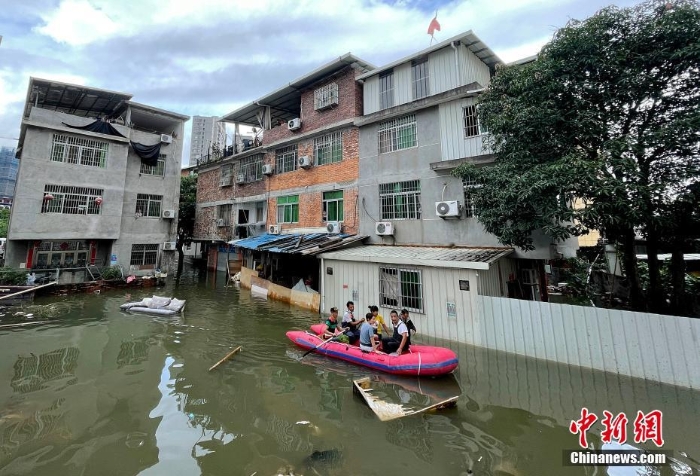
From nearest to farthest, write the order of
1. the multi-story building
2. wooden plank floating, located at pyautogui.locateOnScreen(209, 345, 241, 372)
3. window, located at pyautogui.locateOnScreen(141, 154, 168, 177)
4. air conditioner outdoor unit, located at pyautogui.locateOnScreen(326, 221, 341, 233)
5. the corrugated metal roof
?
1. wooden plank floating, located at pyautogui.locateOnScreen(209, 345, 241, 372)
2. the corrugated metal roof
3. air conditioner outdoor unit, located at pyautogui.locateOnScreen(326, 221, 341, 233)
4. window, located at pyautogui.locateOnScreen(141, 154, 168, 177)
5. the multi-story building

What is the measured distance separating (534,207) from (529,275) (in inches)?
177

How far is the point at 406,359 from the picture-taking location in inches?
281

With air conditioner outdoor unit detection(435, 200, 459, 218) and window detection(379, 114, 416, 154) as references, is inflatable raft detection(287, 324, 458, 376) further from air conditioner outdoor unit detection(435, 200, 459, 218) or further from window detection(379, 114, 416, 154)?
window detection(379, 114, 416, 154)

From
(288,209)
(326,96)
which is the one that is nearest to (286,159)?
(288,209)

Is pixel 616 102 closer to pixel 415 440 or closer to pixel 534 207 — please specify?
pixel 534 207

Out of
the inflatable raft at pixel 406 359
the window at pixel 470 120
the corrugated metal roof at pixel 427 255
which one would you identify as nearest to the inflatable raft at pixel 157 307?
the corrugated metal roof at pixel 427 255

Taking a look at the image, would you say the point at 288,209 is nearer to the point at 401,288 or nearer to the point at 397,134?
the point at 397,134

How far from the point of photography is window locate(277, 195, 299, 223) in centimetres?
1794

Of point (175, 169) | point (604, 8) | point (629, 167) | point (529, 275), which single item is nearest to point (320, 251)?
point (529, 275)

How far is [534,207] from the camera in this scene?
7.89 metres

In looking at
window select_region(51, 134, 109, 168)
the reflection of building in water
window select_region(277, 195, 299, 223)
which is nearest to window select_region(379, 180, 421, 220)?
window select_region(277, 195, 299, 223)

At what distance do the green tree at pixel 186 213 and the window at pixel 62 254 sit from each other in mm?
7638

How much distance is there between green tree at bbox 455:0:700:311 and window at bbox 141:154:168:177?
21266mm

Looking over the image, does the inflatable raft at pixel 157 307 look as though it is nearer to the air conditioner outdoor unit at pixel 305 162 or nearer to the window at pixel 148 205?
the air conditioner outdoor unit at pixel 305 162
